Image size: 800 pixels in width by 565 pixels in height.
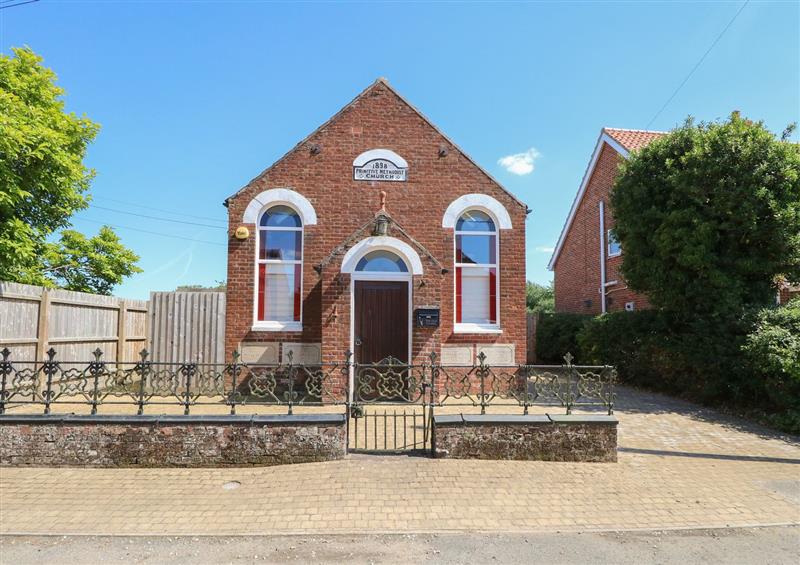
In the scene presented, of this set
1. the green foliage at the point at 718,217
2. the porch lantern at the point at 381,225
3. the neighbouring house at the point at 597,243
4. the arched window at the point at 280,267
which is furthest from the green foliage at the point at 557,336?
the arched window at the point at 280,267

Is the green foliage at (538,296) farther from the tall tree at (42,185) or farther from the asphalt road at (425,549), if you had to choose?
the asphalt road at (425,549)

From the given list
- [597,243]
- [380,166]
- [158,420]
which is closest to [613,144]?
[597,243]

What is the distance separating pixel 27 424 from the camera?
5.50m

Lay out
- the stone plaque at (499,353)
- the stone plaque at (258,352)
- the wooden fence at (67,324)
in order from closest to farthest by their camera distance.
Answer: the wooden fence at (67,324), the stone plaque at (258,352), the stone plaque at (499,353)

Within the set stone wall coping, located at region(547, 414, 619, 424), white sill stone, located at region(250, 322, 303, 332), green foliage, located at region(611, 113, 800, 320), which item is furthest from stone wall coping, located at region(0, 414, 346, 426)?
green foliage, located at region(611, 113, 800, 320)

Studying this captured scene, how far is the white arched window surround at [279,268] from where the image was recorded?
364 inches

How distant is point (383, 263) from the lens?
8984 millimetres

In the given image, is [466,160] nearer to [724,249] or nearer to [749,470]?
[724,249]

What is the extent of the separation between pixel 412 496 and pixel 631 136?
16.2 meters

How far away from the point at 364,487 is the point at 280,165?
6923 millimetres

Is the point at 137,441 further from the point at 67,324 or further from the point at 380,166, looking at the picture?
the point at 380,166

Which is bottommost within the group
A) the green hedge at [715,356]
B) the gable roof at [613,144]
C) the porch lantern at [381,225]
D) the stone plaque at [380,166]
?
the green hedge at [715,356]

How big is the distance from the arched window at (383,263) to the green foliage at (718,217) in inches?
227

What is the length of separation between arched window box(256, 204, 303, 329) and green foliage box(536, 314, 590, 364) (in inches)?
366
